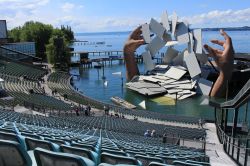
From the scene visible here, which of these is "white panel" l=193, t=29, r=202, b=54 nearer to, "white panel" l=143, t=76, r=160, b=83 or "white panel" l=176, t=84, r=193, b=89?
"white panel" l=176, t=84, r=193, b=89

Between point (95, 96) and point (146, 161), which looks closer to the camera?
point (146, 161)

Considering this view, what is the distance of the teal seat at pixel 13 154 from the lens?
3238mm

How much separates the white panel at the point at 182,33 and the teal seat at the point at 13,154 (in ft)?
176

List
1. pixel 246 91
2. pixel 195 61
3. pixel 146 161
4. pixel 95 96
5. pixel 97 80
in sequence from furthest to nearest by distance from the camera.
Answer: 1. pixel 97 80
2. pixel 95 96
3. pixel 195 61
4. pixel 246 91
5. pixel 146 161

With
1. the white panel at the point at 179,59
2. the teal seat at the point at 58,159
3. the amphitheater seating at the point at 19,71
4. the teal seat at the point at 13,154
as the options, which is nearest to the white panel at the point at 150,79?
the white panel at the point at 179,59

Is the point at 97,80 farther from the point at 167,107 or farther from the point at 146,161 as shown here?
the point at 146,161

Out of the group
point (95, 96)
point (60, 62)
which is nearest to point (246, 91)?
point (95, 96)

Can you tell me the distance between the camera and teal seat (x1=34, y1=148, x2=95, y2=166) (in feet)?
9.59

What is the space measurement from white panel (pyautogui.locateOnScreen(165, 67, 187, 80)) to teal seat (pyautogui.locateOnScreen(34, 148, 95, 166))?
52278 mm

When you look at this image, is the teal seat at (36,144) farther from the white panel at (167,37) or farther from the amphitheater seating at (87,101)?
the white panel at (167,37)

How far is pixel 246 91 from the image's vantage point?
12.7 m

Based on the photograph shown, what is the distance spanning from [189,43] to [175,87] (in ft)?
25.9

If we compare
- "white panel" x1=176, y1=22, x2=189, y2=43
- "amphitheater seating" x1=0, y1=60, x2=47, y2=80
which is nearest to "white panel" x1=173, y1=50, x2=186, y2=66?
"white panel" x1=176, y1=22, x2=189, y2=43

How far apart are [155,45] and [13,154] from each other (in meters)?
58.3
